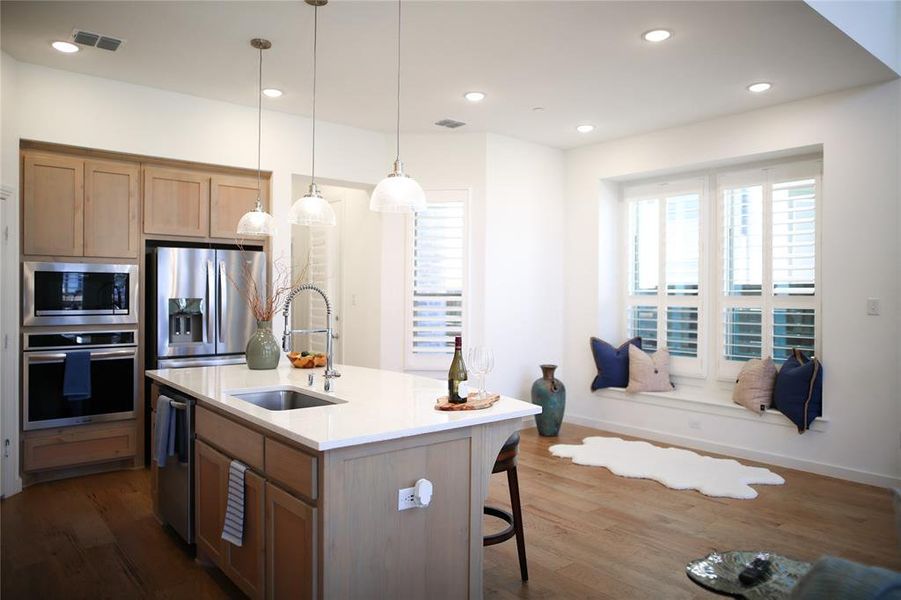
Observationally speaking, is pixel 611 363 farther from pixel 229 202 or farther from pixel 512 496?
pixel 229 202

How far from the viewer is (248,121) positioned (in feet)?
16.5

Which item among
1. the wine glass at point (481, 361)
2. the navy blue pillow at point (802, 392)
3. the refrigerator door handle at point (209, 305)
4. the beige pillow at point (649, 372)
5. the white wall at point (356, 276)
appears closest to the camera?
the wine glass at point (481, 361)

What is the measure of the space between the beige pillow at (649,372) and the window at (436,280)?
5.40ft

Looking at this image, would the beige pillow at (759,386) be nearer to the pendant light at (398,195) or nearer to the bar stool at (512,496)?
the bar stool at (512,496)

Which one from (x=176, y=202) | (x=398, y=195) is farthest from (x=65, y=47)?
(x=398, y=195)

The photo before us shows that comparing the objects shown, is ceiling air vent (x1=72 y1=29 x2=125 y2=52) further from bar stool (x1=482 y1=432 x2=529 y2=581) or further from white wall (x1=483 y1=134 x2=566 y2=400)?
bar stool (x1=482 y1=432 x2=529 y2=581)

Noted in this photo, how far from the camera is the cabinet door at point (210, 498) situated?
2705 millimetres

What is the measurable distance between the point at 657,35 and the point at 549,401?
10.5 feet

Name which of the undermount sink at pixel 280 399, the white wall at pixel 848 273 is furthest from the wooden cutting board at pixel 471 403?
the white wall at pixel 848 273

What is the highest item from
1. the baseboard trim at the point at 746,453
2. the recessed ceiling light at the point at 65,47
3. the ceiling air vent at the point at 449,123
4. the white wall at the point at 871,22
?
the white wall at the point at 871,22

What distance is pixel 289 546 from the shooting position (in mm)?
2168

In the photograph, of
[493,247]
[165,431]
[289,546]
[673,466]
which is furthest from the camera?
[493,247]

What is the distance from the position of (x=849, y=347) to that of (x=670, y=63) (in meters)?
2.38

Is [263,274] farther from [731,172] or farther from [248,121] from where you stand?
[731,172]
